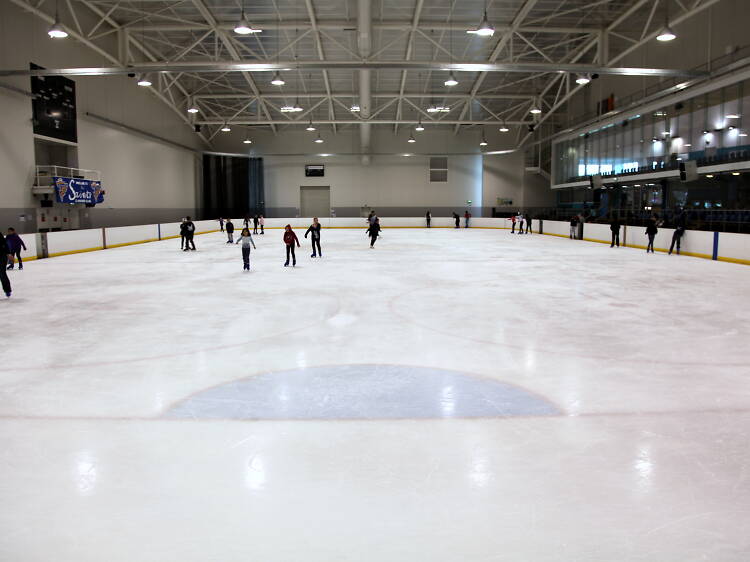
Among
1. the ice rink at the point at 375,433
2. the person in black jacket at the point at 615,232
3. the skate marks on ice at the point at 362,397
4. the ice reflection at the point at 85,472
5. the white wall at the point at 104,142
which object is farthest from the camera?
the person in black jacket at the point at 615,232

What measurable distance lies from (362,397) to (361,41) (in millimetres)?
19014

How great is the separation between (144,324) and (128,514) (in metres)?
5.93

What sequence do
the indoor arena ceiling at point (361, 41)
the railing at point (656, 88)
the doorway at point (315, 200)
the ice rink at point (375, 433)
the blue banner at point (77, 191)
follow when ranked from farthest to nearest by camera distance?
the doorway at point (315, 200)
the blue banner at point (77, 191)
the railing at point (656, 88)
the indoor arena ceiling at point (361, 41)
the ice rink at point (375, 433)

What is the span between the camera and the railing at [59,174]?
22203 millimetres

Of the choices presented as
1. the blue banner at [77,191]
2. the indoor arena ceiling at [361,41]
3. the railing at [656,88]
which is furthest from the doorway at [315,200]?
the blue banner at [77,191]

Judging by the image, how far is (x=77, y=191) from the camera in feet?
77.1

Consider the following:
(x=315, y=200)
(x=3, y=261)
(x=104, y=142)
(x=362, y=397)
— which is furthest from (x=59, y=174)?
(x=362, y=397)

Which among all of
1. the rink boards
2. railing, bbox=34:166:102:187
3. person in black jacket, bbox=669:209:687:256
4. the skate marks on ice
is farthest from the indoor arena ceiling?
the skate marks on ice

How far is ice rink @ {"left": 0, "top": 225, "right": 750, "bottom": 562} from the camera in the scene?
298 cm

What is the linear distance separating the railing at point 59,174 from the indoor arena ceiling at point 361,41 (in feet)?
15.3

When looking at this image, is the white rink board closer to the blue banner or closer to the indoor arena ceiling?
the blue banner

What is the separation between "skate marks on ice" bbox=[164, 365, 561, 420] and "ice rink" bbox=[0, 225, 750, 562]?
31mm

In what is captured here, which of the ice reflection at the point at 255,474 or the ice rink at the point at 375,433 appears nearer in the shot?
the ice rink at the point at 375,433

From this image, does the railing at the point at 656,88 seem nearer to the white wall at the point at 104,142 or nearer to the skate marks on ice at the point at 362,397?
the skate marks on ice at the point at 362,397
